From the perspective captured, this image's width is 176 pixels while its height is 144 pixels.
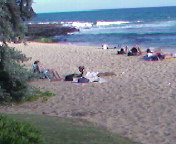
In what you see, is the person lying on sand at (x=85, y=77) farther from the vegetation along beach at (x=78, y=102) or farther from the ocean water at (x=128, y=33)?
the ocean water at (x=128, y=33)

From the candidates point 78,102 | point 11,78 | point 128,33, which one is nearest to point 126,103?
point 78,102

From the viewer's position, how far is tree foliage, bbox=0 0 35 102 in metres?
7.89

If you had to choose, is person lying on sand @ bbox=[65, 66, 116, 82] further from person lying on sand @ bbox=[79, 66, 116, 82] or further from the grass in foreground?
the grass in foreground

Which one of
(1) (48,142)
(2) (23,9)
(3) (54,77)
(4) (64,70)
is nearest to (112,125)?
(1) (48,142)

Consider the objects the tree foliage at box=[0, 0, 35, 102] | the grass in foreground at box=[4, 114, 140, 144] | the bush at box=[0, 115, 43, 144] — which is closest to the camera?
the bush at box=[0, 115, 43, 144]

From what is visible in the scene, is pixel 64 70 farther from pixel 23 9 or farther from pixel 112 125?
pixel 112 125

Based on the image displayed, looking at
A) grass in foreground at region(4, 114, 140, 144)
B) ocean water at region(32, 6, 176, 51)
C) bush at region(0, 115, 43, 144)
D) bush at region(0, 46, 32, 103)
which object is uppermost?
ocean water at region(32, 6, 176, 51)

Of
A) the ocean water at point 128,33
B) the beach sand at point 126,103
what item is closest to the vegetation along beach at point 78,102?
the beach sand at point 126,103

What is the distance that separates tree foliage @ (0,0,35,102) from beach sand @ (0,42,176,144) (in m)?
0.44

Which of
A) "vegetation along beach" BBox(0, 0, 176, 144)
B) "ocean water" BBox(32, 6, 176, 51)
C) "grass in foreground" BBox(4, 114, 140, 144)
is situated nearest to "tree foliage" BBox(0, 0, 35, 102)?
"vegetation along beach" BBox(0, 0, 176, 144)

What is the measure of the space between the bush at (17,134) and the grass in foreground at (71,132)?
56 centimetres

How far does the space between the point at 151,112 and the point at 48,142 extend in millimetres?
3589

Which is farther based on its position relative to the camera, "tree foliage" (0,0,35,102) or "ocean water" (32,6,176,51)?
"ocean water" (32,6,176,51)

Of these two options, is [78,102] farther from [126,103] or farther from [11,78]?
[11,78]
